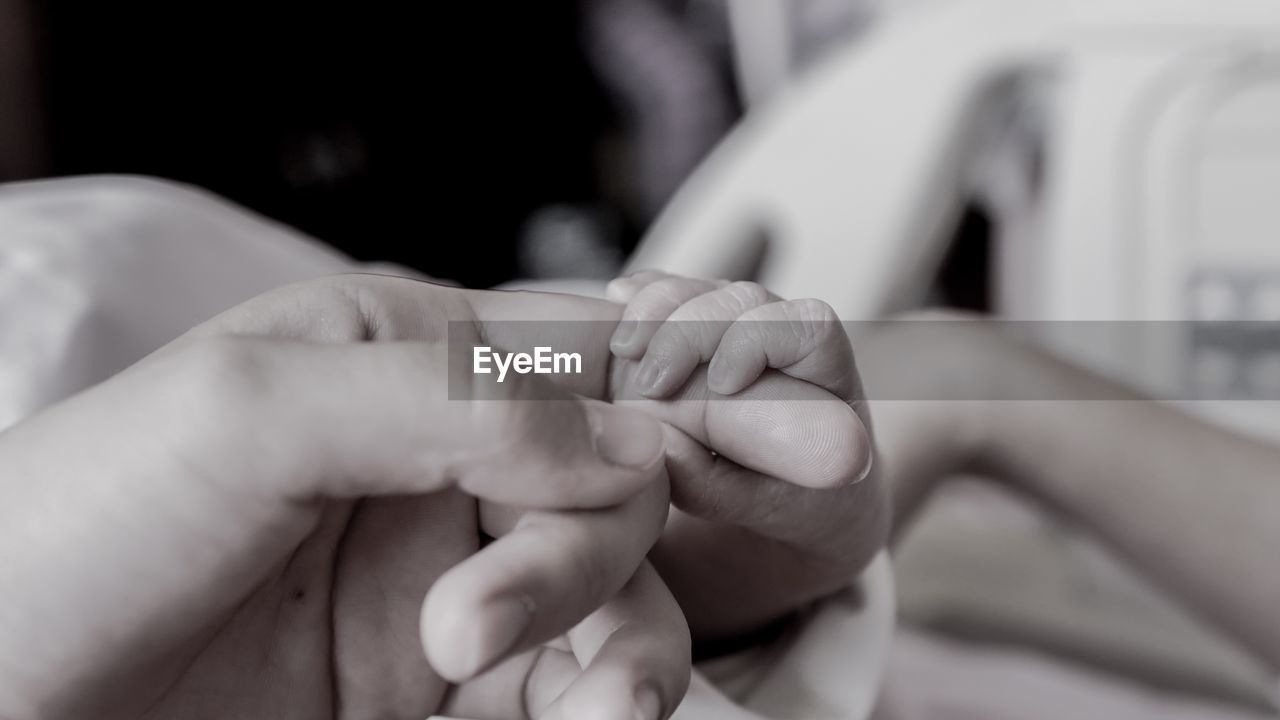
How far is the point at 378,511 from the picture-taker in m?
0.25

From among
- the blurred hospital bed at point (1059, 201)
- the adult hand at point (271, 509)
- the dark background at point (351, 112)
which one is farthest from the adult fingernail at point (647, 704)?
the dark background at point (351, 112)

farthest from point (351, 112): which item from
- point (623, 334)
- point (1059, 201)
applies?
point (623, 334)

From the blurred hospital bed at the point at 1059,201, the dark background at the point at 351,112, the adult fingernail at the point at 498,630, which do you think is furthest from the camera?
the dark background at the point at 351,112

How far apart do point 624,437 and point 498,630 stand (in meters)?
0.06

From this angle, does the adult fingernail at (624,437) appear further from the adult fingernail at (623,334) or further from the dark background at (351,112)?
the dark background at (351,112)

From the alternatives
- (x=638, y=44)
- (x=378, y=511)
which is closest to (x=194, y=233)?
(x=378, y=511)

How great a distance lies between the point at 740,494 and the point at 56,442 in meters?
0.16

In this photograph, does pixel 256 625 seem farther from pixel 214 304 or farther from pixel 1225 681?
pixel 1225 681

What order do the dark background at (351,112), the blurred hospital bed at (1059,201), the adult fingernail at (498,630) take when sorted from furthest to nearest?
the dark background at (351,112), the blurred hospital bed at (1059,201), the adult fingernail at (498,630)

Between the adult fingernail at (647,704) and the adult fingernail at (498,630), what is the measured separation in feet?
0.12

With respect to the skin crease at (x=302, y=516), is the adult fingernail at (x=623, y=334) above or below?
above

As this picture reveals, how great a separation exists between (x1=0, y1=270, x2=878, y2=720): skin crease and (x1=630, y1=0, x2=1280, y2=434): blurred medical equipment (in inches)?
18.0

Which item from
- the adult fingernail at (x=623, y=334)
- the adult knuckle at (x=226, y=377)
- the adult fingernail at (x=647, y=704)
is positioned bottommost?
the adult fingernail at (x=647, y=704)

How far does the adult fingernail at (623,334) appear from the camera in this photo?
26 centimetres
